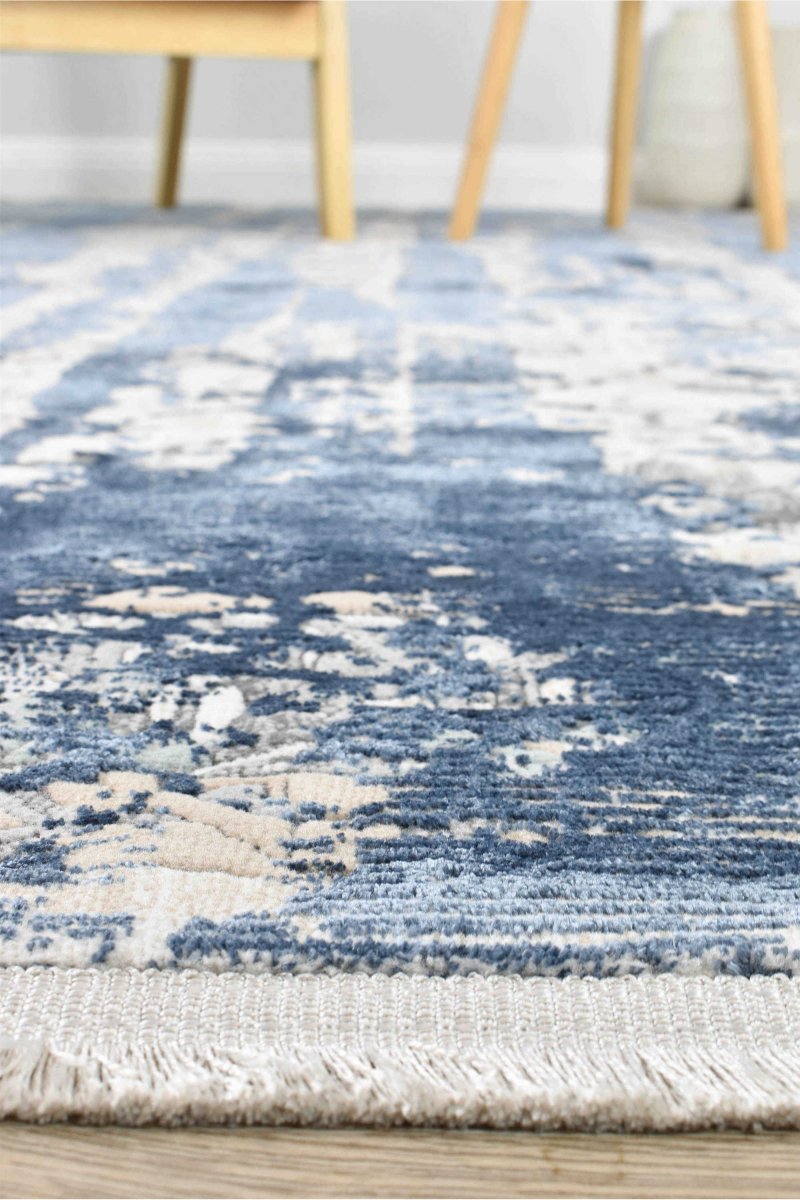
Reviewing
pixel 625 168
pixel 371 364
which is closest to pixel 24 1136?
pixel 371 364

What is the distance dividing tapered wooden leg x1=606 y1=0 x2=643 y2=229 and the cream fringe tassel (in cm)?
198

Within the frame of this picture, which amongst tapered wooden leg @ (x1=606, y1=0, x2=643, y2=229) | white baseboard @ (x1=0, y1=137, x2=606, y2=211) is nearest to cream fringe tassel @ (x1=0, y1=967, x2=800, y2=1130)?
tapered wooden leg @ (x1=606, y1=0, x2=643, y2=229)

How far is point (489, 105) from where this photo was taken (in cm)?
171

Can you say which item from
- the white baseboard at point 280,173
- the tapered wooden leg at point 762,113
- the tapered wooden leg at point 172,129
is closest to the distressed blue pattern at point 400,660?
the tapered wooden leg at point 762,113

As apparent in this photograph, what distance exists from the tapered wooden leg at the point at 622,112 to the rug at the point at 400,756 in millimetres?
1372

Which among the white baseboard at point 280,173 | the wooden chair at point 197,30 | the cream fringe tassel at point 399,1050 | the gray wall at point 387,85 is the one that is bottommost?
the white baseboard at point 280,173

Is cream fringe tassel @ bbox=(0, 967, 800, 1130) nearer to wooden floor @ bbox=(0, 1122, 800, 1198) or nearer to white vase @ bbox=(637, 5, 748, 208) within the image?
wooden floor @ bbox=(0, 1122, 800, 1198)

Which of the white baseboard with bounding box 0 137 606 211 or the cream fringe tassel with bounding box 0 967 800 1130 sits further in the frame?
the white baseboard with bounding box 0 137 606 211

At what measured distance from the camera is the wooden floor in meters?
0.22

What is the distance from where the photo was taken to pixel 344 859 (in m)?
0.31

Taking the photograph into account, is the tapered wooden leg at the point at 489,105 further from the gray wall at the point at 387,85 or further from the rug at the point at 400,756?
the rug at the point at 400,756

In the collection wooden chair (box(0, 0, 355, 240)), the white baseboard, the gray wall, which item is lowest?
the white baseboard

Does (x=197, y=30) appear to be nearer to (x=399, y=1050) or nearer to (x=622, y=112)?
(x=622, y=112)

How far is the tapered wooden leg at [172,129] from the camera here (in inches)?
87.6
